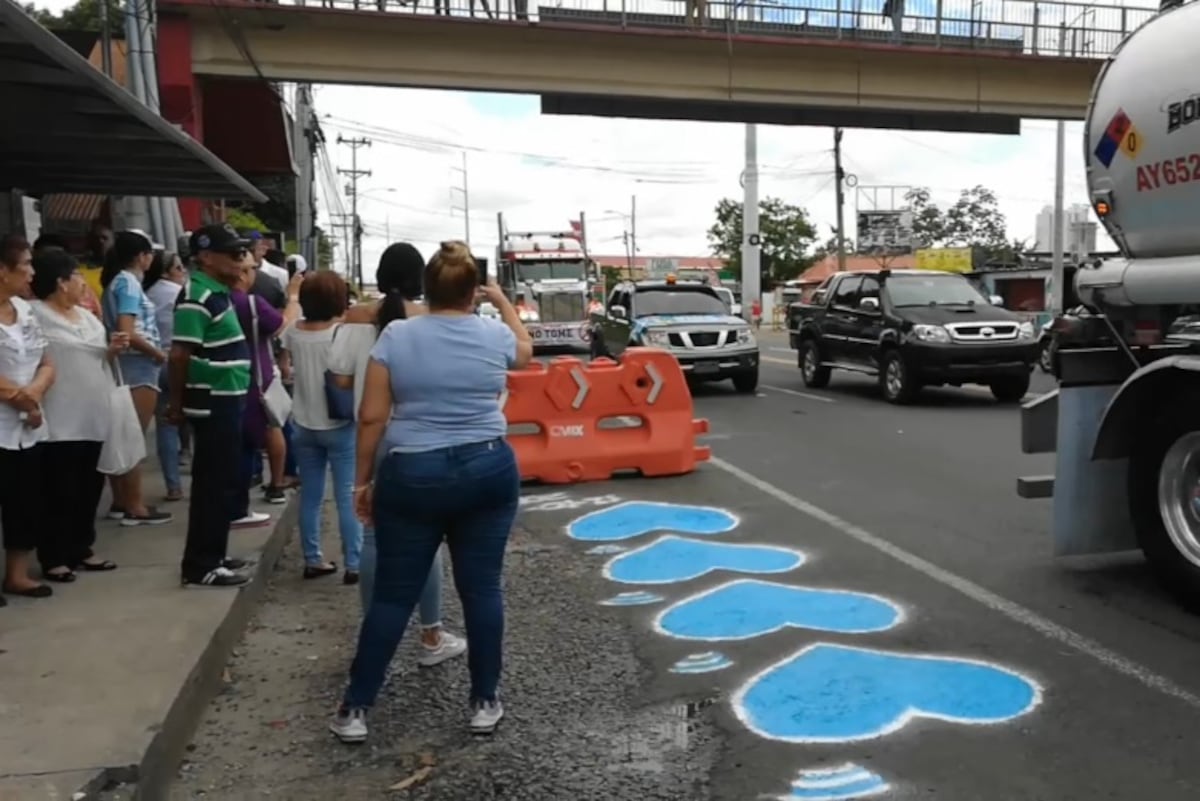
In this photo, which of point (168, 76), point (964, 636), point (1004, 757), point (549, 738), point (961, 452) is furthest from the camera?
point (168, 76)

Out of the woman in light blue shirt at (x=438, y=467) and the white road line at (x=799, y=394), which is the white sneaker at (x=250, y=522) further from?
the white road line at (x=799, y=394)

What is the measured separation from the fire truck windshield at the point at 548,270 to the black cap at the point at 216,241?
978 inches

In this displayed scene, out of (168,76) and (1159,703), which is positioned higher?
(168,76)

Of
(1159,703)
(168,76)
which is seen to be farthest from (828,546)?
(168,76)

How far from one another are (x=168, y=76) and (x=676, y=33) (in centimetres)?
973

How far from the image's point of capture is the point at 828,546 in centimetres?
702

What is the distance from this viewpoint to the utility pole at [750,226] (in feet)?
139

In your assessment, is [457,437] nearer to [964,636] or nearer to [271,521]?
[964,636]

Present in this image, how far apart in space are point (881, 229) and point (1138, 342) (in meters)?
67.2

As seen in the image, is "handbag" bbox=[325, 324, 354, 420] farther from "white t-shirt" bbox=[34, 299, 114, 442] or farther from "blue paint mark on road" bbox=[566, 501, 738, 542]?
"blue paint mark on road" bbox=[566, 501, 738, 542]

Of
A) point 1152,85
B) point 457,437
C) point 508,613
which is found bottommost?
point 508,613

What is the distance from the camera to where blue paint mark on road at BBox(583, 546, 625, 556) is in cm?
707

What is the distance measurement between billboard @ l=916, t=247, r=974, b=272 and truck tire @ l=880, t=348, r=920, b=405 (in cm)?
4025

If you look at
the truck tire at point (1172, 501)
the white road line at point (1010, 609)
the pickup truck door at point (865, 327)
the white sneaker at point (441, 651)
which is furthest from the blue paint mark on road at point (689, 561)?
the pickup truck door at point (865, 327)
